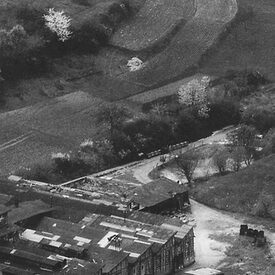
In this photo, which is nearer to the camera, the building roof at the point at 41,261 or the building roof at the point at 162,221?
the building roof at the point at 41,261

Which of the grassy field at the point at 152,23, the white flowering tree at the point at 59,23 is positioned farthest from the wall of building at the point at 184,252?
the grassy field at the point at 152,23

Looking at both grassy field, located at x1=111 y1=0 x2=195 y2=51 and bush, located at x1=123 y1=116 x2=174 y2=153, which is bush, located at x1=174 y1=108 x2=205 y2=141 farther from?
grassy field, located at x1=111 y1=0 x2=195 y2=51

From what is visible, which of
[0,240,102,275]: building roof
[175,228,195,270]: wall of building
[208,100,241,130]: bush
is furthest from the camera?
[208,100,241,130]: bush

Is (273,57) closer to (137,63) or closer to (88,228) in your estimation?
(137,63)

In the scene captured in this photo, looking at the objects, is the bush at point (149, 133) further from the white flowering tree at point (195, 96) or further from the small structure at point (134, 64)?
the small structure at point (134, 64)

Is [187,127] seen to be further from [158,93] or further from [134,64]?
[134,64]

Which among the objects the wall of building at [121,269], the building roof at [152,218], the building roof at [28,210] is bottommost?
the wall of building at [121,269]

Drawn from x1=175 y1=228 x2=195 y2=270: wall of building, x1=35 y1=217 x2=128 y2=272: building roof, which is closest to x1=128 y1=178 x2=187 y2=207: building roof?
x1=175 y1=228 x2=195 y2=270: wall of building
